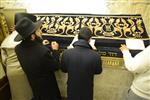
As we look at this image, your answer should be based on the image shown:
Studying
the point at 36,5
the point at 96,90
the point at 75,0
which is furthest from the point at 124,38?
the point at 36,5

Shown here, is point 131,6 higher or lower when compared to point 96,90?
higher

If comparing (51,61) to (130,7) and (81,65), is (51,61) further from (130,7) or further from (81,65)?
(130,7)

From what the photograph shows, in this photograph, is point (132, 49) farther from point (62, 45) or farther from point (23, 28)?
point (23, 28)

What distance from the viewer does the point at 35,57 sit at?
7.25 ft

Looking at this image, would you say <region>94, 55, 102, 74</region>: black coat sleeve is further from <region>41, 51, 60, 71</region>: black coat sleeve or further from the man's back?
<region>41, 51, 60, 71</region>: black coat sleeve

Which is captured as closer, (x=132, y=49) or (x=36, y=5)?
(x=132, y=49)

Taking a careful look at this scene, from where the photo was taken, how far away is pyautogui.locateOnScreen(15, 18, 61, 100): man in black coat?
217 cm

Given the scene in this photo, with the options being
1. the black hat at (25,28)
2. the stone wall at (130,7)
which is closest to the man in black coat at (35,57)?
the black hat at (25,28)

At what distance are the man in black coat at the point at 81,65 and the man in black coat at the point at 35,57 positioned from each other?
0.17 m

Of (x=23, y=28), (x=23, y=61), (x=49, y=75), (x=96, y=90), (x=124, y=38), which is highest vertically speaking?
(x=23, y=28)

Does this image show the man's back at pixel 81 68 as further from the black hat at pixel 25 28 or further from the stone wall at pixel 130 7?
the stone wall at pixel 130 7

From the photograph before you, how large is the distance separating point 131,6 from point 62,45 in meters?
1.07

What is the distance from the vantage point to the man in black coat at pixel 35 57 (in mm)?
2172

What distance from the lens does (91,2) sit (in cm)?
315
